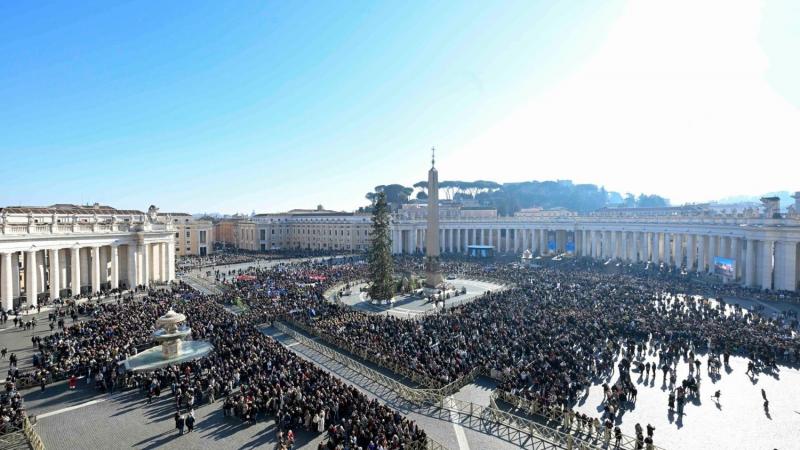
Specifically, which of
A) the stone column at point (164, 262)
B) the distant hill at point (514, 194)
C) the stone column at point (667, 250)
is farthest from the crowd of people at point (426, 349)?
the distant hill at point (514, 194)

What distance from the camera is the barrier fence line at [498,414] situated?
12.8 metres

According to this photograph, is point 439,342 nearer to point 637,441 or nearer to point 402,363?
point 402,363

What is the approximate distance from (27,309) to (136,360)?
59.7 feet

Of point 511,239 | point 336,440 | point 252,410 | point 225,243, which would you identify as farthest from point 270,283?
point 225,243

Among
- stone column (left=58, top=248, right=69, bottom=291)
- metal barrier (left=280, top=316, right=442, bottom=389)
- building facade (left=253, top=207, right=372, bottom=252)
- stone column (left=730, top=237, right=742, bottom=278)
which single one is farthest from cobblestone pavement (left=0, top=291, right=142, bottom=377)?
stone column (left=730, top=237, right=742, bottom=278)

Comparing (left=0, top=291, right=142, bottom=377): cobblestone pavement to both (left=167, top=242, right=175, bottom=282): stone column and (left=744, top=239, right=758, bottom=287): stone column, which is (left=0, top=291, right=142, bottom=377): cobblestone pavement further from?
(left=744, top=239, right=758, bottom=287): stone column

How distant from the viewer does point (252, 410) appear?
1416cm

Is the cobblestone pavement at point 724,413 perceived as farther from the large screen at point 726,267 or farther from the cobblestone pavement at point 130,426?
the large screen at point 726,267

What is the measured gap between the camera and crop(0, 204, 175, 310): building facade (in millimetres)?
30372

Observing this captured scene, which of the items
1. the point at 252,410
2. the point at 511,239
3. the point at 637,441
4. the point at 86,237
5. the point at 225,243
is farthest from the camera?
the point at 225,243

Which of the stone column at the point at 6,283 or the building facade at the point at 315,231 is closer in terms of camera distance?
the stone column at the point at 6,283

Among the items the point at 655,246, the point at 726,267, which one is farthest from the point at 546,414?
the point at 655,246

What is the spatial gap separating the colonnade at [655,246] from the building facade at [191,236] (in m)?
36.1

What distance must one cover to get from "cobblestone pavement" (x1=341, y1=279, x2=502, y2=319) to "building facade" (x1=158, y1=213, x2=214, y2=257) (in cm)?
4820
